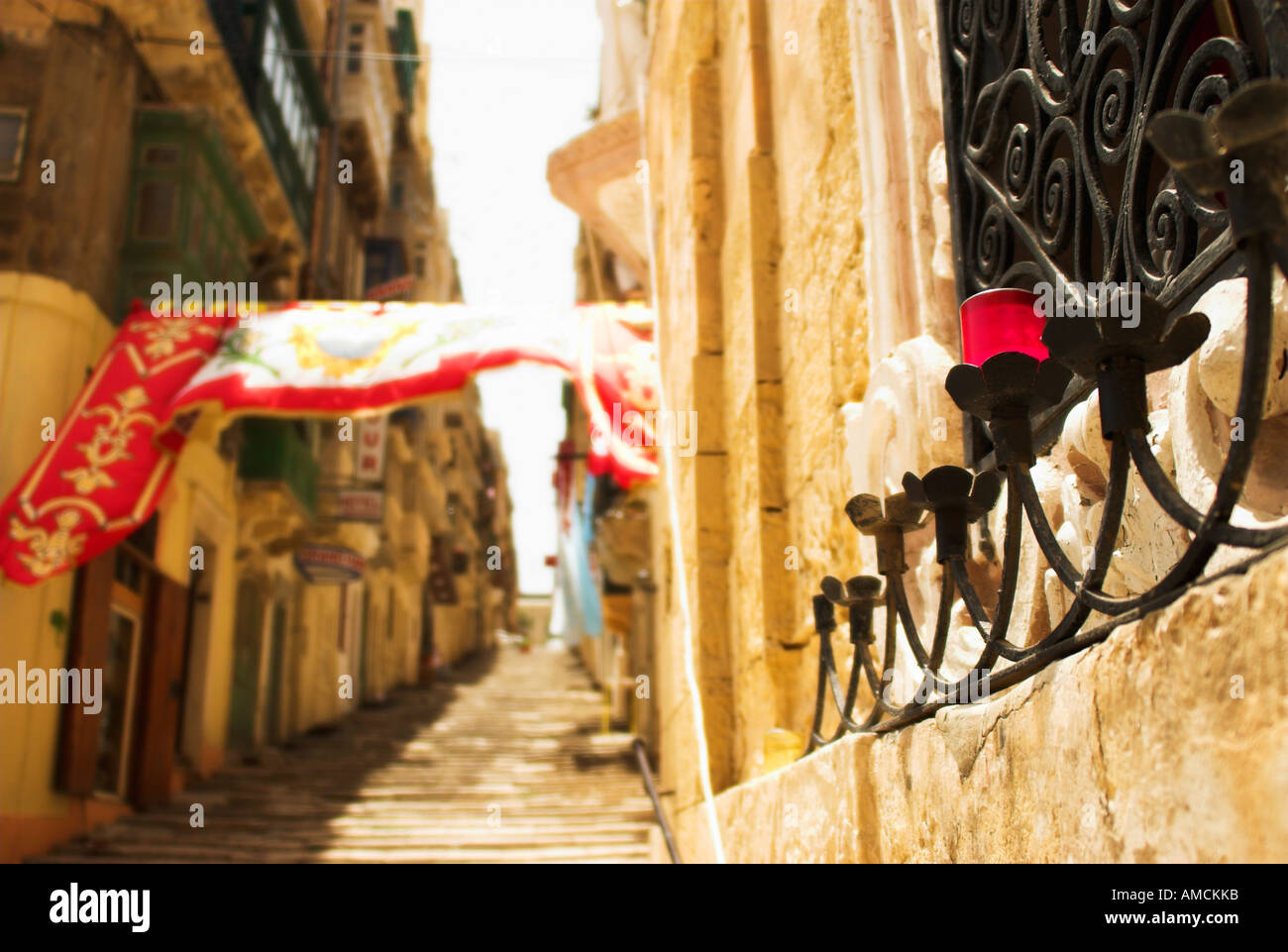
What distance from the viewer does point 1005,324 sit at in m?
2.36

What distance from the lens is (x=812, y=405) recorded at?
3922 millimetres

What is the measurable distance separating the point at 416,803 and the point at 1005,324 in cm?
1186

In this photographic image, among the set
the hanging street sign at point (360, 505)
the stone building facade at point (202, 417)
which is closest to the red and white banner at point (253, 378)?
the stone building facade at point (202, 417)

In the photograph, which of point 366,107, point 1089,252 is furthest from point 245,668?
point 1089,252

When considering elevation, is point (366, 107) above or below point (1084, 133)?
above

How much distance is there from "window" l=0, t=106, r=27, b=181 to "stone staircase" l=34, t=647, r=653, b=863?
6130 millimetres

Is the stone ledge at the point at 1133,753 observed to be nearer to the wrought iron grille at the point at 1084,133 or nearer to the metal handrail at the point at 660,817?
the wrought iron grille at the point at 1084,133

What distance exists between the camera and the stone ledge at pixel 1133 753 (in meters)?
1.03

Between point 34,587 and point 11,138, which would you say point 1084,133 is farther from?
point 11,138

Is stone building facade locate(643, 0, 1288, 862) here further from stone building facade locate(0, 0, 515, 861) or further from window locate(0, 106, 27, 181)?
window locate(0, 106, 27, 181)

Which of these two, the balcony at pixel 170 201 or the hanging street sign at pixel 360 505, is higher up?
the balcony at pixel 170 201

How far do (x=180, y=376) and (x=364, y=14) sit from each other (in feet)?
58.1

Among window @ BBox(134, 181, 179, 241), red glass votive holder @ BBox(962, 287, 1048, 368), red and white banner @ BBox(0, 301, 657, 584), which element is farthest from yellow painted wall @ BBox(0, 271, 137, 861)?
red glass votive holder @ BBox(962, 287, 1048, 368)

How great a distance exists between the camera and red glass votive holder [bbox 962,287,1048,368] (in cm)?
235
